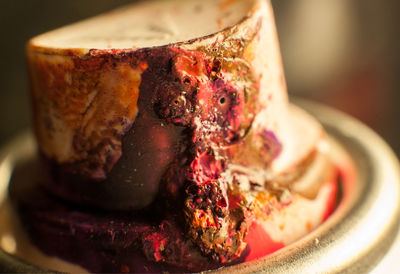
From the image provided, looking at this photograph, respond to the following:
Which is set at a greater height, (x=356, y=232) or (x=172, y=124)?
Result: (x=172, y=124)

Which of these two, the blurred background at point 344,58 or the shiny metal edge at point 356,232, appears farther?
the blurred background at point 344,58

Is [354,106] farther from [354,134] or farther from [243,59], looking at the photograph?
[243,59]

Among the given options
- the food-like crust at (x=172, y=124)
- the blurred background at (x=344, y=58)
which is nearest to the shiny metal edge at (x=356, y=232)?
the food-like crust at (x=172, y=124)

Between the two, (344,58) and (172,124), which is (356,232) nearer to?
(172,124)

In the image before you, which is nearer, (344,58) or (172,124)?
(172,124)

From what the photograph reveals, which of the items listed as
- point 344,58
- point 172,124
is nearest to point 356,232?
point 172,124

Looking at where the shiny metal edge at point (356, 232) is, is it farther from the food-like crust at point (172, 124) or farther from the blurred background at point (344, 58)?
the blurred background at point (344, 58)
